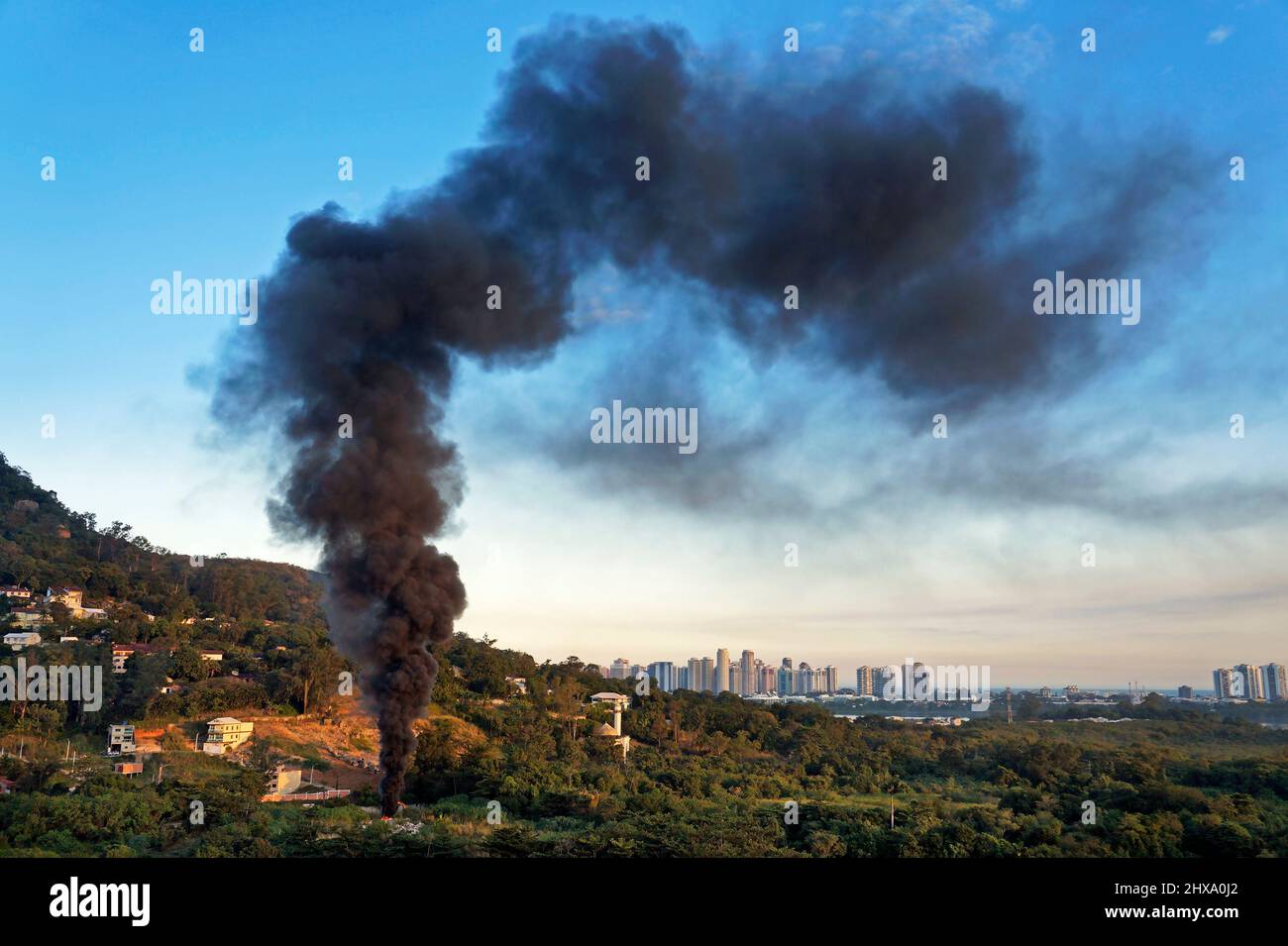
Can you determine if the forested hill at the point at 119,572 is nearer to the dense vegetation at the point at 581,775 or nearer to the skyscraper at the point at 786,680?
the dense vegetation at the point at 581,775

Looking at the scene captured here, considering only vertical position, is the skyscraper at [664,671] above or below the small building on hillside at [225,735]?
below

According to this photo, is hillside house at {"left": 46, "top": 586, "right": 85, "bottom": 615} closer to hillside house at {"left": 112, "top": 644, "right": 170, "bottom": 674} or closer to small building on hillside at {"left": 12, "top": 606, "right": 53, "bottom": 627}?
small building on hillside at {"left": 12, "top": 606, "right": 53, "bottom": 627}

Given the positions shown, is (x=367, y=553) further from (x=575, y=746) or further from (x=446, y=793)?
(x=575, y=746)

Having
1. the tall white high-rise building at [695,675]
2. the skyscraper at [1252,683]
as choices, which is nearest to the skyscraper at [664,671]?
the tall white high-rise building at [695,675]

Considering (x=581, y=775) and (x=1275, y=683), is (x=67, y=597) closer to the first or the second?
(x=581, y=775)

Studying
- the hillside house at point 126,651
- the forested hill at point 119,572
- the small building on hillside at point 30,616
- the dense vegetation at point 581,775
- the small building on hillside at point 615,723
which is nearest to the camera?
the dense vegetation at point 581,775

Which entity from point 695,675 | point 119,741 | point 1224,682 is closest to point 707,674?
point 695,675
